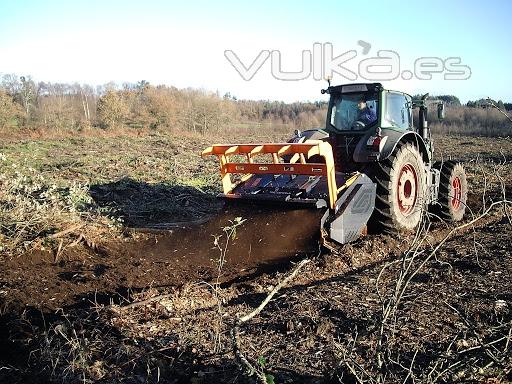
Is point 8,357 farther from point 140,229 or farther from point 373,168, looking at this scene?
point 373,168

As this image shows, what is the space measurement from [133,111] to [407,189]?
27841mm

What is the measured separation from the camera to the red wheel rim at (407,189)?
19.8ft

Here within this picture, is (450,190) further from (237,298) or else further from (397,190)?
(237,298)

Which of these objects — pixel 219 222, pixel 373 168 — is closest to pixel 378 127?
pixel 373 168

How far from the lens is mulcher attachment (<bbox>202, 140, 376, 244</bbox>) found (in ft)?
16.7

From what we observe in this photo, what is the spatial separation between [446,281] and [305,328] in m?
1.61

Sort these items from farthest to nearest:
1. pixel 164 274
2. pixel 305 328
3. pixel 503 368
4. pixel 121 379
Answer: pixel 164 274
pixel 305 328
pixel 121 379
pixel 503 368

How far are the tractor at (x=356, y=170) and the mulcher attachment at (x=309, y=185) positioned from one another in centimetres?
1

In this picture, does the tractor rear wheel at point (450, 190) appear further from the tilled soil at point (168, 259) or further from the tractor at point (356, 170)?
the tilled soil at point (168, 259)

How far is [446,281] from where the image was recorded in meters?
4.16

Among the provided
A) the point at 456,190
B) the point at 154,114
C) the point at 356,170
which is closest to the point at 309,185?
the point at 356,170

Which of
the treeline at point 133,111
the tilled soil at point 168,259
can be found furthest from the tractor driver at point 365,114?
the treeline at point 133,111

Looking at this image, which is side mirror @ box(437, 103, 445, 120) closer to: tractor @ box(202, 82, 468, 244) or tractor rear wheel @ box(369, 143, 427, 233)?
tractor @ box(202, 82, 468, 244)

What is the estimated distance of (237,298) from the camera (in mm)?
4117
